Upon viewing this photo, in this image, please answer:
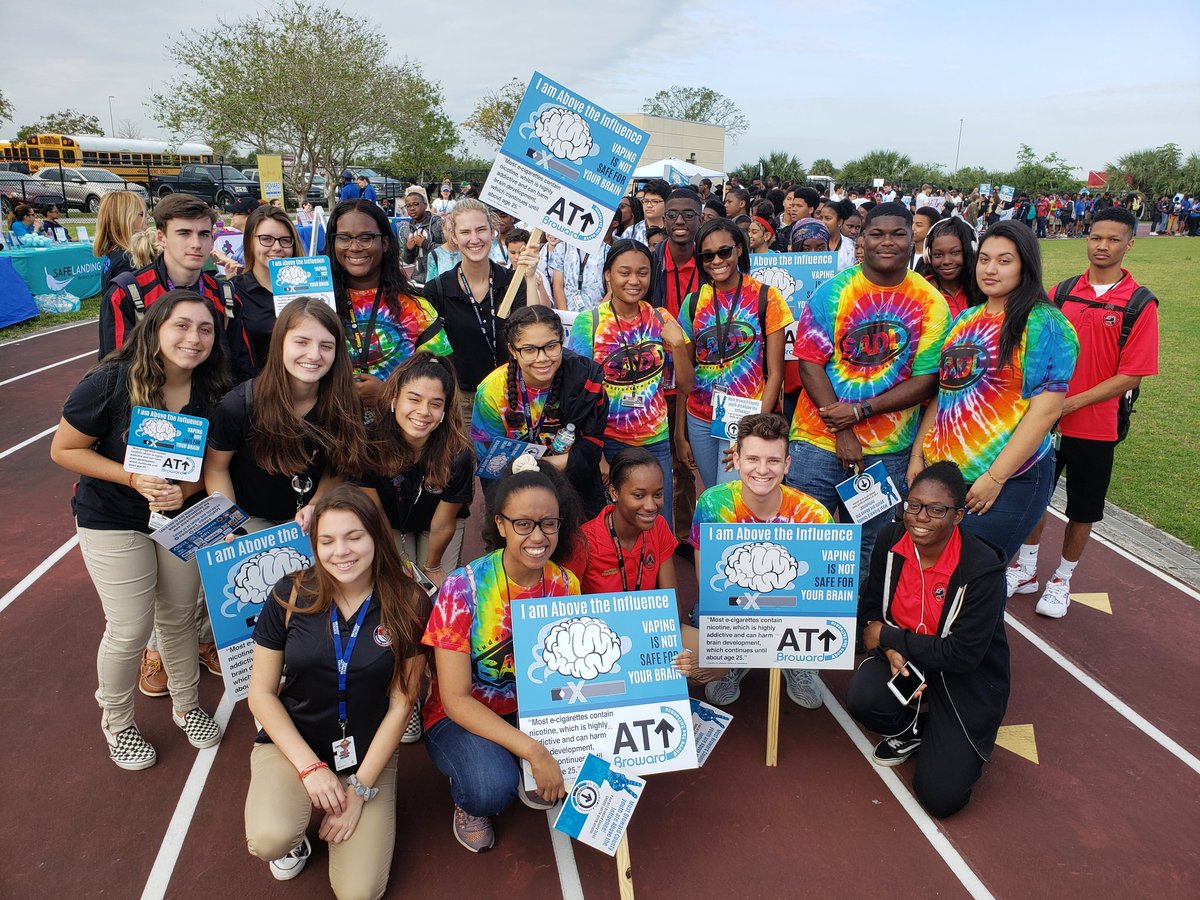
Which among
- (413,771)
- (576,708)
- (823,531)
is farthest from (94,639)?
(823,531)

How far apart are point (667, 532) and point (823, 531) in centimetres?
82

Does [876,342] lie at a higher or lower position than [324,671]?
higher

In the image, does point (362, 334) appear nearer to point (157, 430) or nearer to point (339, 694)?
point (157, 430)

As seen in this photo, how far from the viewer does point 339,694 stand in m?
3.19

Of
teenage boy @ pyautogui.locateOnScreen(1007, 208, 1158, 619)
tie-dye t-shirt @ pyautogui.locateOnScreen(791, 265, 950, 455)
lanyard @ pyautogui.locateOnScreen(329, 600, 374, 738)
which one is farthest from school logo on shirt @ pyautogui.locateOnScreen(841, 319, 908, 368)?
lanyard @ pyautogui.locateOnScreen(329, 600, 374, 738)

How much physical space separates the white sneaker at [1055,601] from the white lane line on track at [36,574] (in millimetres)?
6932

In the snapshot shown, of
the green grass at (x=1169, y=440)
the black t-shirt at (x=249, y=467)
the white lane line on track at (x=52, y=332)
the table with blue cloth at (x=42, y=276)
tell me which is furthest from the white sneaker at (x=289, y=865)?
the table with blue cloth at (x=42, y=276)

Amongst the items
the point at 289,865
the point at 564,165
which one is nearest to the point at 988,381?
the point at 564,165

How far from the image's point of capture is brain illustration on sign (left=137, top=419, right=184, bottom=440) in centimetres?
336

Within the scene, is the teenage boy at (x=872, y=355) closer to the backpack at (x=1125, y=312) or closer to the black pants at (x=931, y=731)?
the black pants at (x=931, y=731)

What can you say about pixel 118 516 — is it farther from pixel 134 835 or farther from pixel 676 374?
pixel 676 374

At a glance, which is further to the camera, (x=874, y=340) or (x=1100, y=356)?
(x=1100, y=356)

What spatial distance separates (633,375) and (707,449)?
2.64 feet

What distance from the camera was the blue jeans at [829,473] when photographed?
441 cm
